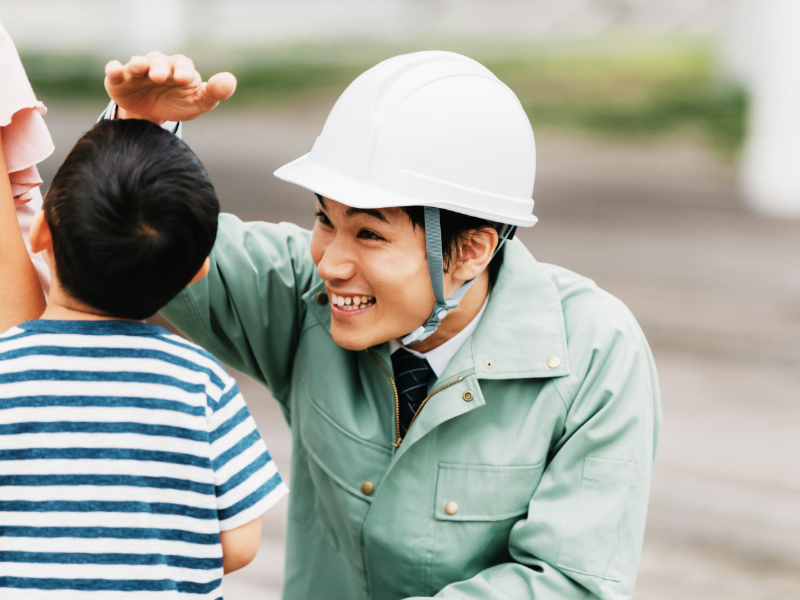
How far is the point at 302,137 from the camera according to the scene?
1275 cm

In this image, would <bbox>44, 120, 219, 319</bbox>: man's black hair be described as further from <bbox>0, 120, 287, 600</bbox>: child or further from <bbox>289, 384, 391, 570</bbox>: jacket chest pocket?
<bbox>289, 384, 391, 570</bbox>: jacket chest pocket

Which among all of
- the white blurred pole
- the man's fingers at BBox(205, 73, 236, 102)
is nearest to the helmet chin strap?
the man's fingers at BBox(205, 73, 236, 102)

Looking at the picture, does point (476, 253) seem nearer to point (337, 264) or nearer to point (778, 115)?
point (337, 264)

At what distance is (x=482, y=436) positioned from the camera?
1749 mm

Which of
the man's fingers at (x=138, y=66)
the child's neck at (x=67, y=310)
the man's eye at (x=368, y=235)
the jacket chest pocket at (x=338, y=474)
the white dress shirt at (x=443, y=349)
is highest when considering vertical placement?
the man's fingers at (x=138, y=66)

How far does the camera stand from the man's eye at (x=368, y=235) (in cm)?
170

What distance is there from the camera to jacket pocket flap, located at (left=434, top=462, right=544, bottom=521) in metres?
1.73

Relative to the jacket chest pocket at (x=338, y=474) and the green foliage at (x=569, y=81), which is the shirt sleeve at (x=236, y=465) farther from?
the green foliage at (x=569, y=81)

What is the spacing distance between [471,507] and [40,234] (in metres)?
0.92

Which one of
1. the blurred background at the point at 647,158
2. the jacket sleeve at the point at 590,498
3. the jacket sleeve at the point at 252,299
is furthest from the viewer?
the blurred background at the point at 647,158

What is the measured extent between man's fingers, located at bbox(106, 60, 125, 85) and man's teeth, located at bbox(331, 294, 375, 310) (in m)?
0.54

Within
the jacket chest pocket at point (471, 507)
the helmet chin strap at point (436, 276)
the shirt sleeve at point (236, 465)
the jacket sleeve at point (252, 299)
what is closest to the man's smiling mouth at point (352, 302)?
the helmet chin strap at point (436, 276)

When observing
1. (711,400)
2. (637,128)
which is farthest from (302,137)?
(711,400)

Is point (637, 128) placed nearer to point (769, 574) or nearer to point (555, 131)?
point (555, 131)
